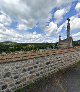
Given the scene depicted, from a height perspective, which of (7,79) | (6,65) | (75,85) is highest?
(6,65)

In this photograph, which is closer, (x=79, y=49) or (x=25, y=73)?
(x=25, y=73)

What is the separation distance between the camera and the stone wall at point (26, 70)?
5.98 m

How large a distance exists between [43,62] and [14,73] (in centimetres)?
238

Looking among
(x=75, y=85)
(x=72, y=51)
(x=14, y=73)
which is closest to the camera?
(x=14, y=73)

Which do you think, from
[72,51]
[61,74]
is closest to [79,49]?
[72,51]

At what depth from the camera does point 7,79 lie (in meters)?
6.08

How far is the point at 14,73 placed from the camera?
641 cm

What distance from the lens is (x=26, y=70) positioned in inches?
281

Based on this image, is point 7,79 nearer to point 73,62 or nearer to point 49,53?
point 49,53

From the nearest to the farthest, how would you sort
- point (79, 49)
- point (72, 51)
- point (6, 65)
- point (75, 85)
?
1. point (6, 65)
2. point (75, 85)
3. point (72, 51)
4. point (79, 49)

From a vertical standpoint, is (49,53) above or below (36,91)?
above

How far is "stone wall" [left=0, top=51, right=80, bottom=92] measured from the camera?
598 cm

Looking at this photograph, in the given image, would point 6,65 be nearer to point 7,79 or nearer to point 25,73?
point 7,79

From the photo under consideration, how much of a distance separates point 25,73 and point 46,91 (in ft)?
4.09
